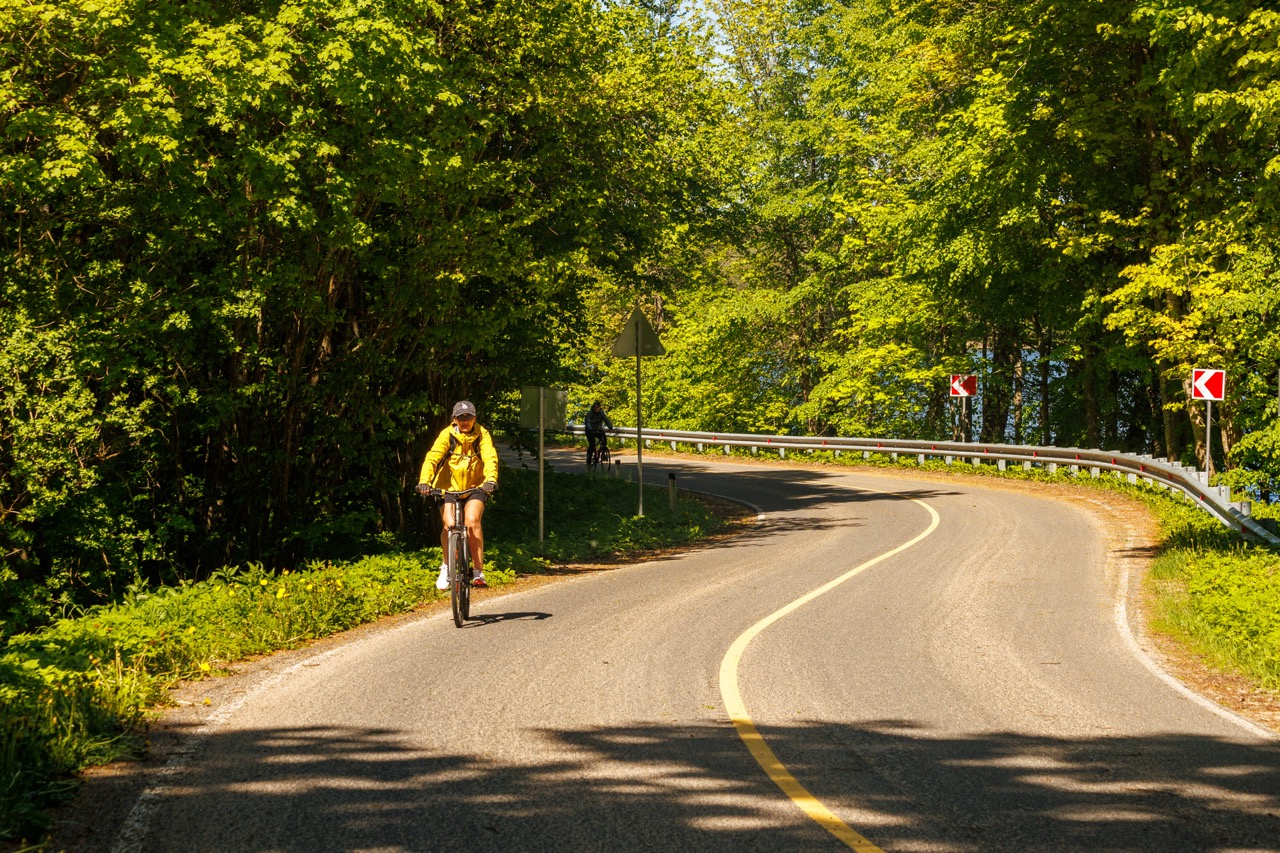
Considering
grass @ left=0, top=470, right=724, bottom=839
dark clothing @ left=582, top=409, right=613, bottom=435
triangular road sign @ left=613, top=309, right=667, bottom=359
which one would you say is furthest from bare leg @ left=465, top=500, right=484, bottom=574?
dark clothing @ left=582, top=409, right=613, bottom=435

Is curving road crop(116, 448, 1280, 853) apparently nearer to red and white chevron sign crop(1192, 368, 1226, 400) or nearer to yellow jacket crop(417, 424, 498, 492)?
yellow jacket crop(417, 424, 498, 492)

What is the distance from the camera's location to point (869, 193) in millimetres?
36125

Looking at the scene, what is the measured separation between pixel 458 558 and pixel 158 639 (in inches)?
105

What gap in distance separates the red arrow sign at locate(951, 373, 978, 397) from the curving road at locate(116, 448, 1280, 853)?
21.2 meters

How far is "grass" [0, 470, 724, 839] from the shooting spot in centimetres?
584

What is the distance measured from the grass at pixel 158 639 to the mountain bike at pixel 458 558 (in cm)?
121

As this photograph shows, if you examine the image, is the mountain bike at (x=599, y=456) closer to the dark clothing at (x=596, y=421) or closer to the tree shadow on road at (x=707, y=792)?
the dark clothing at (x=596, y=421)

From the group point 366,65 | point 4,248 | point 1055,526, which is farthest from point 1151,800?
point 1055,526

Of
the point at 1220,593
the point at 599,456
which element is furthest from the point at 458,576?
the point at 599,456

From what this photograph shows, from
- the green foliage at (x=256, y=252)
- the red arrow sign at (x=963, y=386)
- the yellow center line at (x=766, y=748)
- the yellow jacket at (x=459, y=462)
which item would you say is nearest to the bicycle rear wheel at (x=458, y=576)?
the yellow jacket at (x=459, y=462)

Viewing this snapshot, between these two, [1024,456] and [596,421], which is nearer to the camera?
[1024,456]

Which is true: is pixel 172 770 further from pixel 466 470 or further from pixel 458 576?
pixel 466 470

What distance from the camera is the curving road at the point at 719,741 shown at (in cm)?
501

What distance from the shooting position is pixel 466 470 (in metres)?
11.0
